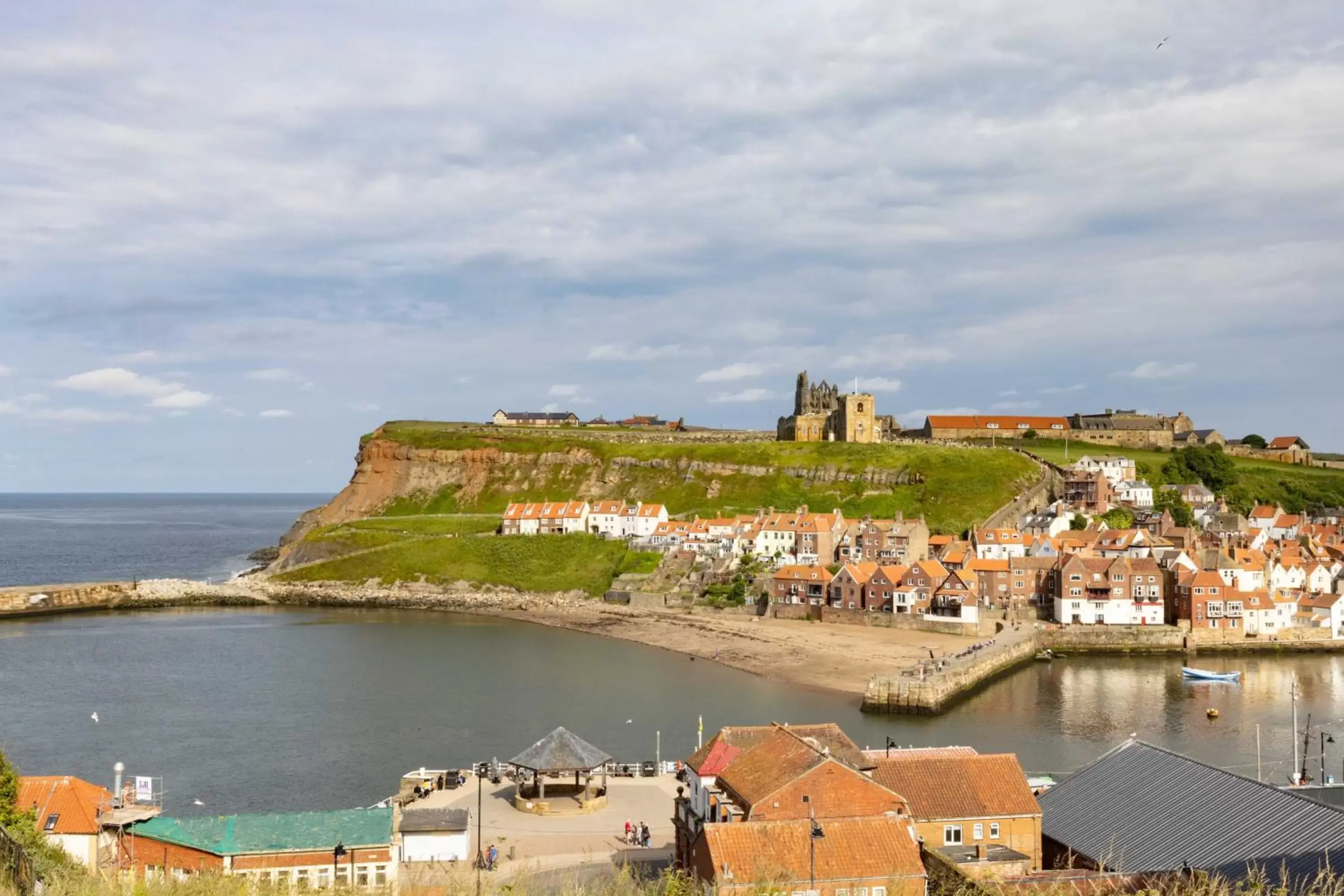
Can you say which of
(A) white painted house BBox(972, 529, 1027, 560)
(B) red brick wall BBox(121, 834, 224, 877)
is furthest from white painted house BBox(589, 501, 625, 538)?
(B) red brick wall BBox(121, 834, 224, 877)

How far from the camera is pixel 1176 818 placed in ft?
78.9

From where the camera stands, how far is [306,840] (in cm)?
2853

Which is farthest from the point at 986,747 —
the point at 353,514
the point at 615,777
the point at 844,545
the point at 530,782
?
the point at 353,514

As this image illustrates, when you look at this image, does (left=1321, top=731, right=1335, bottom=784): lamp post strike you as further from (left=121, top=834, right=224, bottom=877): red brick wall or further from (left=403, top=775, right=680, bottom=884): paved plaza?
(left=121, top=834, right=224, bottom=877): red brick wall

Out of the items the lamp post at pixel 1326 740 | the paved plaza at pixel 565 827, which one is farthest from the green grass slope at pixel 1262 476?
the paved plaza at pixel 565 827

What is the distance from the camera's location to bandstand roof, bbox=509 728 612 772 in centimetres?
3481

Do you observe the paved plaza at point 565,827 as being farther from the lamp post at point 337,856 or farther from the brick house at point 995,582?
the brick house at point 995,582

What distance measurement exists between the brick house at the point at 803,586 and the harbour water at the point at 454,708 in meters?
15.4

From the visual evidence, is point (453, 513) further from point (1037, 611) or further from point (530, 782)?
point (530, 782)

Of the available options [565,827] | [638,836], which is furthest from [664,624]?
[638,836]

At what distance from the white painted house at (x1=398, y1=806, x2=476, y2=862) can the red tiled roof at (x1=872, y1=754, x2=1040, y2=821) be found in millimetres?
12022

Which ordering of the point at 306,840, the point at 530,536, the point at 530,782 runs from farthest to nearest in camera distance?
the point at 530,536
the point at 530,782
the point at 306,840

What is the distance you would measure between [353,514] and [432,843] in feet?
417

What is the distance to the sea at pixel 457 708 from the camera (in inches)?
1767
